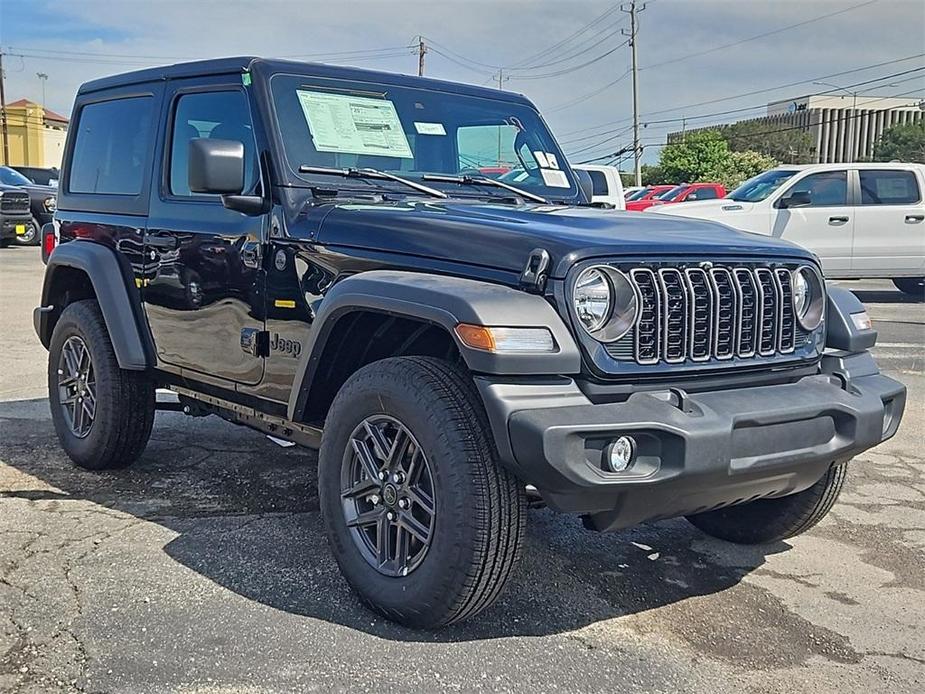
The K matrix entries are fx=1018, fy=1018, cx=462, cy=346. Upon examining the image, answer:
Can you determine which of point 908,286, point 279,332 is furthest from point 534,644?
point 908,286

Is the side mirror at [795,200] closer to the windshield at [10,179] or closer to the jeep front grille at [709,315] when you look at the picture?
the jeep front grille at [709,315]

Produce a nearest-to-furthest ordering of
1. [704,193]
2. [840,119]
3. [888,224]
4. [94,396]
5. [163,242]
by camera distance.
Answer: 1. [163,242]
2. [94,396]
3. [888,224]
4. [704,193]
5. [840,119]

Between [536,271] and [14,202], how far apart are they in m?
18.4

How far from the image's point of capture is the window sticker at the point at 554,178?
4.93 m

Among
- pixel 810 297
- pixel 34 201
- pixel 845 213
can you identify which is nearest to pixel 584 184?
pixel 810 297

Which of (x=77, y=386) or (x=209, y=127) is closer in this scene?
(x=209, y=127)

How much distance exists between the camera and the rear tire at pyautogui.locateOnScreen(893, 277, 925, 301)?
15.1 metres

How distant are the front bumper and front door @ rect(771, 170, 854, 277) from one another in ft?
34.9

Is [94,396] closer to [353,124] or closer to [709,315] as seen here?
[353,124]

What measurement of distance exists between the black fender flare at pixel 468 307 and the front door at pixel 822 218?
11038mm

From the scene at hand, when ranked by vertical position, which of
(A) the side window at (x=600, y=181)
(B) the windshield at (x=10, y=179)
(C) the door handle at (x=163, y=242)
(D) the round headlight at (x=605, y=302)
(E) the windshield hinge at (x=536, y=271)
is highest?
(B) the windshield at (x=10, y=179)

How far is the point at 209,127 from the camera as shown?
4.62m

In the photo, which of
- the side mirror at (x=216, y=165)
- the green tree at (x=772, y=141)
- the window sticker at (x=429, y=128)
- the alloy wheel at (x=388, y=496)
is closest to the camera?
the alloy wheel at (x=388, y=496)

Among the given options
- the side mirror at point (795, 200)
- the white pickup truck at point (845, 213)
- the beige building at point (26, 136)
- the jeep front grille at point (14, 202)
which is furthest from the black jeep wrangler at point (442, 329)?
the beige building at point (26, 136)
